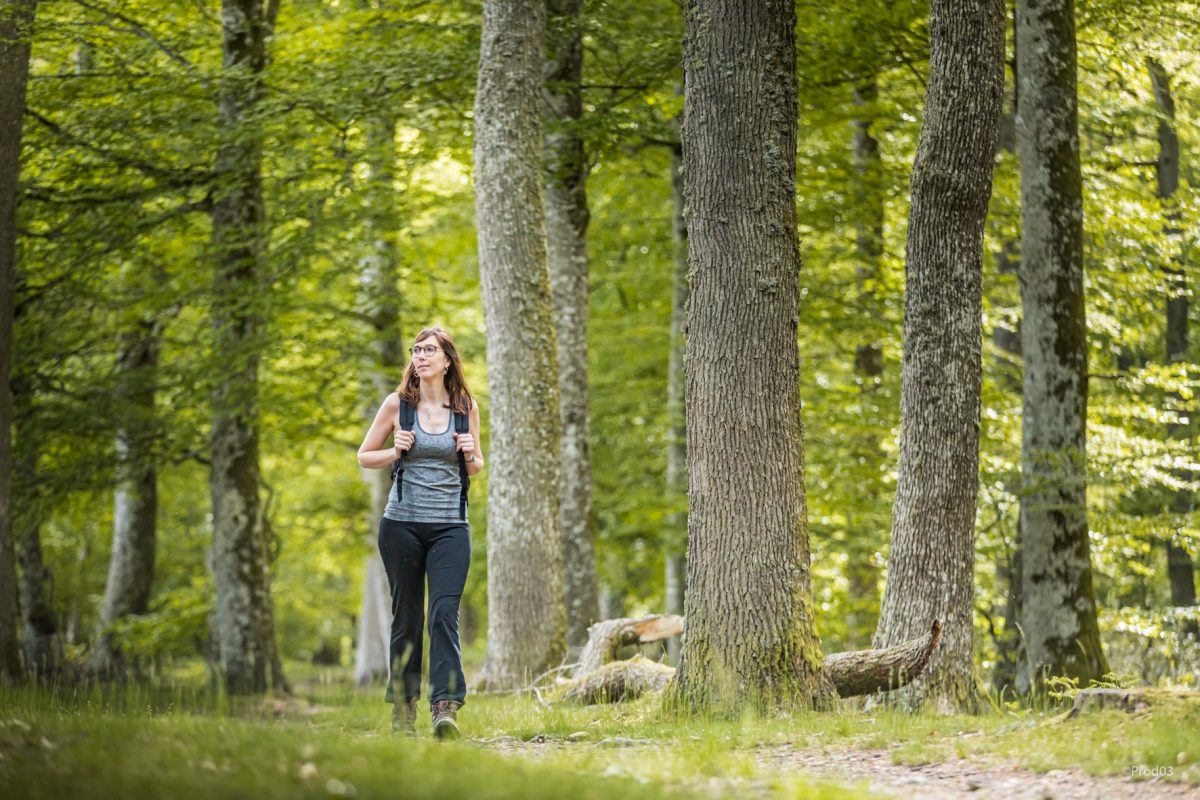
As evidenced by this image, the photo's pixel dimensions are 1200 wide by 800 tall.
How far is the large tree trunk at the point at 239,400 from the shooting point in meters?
14.0

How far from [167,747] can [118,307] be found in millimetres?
12229

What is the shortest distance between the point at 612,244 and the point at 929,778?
14.6 metres

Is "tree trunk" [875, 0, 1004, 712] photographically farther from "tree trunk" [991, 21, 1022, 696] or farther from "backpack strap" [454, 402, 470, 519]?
"backpack strap" [454, 402, 470, 519]

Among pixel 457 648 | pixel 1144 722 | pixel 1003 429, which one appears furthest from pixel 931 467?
pixel 1003 429

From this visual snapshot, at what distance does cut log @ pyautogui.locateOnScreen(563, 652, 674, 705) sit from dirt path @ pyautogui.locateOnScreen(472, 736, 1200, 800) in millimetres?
2099

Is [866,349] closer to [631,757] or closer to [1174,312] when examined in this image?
[1174,312]

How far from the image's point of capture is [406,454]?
6574 millimetres

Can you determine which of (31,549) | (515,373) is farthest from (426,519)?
(31,549)

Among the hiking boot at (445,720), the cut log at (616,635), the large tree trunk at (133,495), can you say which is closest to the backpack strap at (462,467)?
the hiking boot at (445,720)

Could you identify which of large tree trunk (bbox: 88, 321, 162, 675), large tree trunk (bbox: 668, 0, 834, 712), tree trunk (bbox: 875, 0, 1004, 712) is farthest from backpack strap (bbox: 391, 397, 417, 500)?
large tree trunk (bbox: 88, 321, 162, 675)

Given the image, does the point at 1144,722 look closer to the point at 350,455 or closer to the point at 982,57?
the point at 982,57

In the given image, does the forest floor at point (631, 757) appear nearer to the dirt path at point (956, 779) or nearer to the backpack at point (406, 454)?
the dirt path at point (956, 779)

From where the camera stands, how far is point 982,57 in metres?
8.51

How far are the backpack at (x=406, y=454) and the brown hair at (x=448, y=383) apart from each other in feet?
0.12
